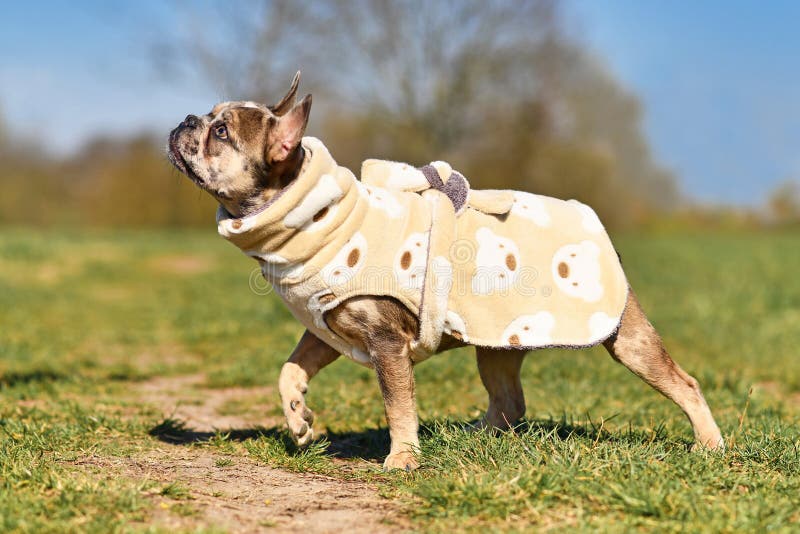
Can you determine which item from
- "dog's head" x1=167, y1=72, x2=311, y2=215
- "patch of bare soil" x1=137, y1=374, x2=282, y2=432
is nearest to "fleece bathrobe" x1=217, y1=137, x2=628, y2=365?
"dog's head" x1=167, y1=72, x2=311, y2=215

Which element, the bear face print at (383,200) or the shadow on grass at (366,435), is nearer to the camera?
the bear face print at (383,200)

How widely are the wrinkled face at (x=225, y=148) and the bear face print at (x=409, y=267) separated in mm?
860

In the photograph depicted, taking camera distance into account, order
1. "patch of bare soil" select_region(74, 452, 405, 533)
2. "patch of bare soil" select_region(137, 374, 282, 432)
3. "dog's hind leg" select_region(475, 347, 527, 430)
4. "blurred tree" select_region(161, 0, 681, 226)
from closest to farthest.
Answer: "patch of bare soil" select_region(74, 452, 405, 533)
"dog's hind leg" select_region(475, 347, 527, 430)
"patch of bare soil" select_region(137, 374, 282, 432)
"blurred tree" select_region(161, 0, 681, 226)

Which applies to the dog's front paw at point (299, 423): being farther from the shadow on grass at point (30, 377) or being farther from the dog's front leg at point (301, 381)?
the shadow on grass at point (30, 377)

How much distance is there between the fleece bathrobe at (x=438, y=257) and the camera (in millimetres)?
4449

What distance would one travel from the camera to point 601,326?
4.60 meters

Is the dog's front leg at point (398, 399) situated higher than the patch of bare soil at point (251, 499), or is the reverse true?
the dog's front leg at point (398, 399)

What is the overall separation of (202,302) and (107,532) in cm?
983

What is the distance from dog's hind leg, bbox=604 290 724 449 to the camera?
15.5ft

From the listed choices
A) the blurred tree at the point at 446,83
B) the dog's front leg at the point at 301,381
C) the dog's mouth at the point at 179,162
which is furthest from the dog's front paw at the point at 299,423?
the blurred tree at the point at 446,83

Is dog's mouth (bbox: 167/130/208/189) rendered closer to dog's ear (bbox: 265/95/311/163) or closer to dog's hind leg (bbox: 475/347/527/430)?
dog's ear (bbox: 265/95/311/163)

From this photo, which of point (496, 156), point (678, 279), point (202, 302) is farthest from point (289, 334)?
point (496, 156)

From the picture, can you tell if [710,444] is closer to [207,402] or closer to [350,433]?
[350,433]

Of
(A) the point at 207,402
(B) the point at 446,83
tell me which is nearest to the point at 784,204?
(B) the point at 446,83
